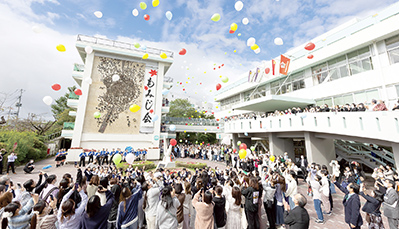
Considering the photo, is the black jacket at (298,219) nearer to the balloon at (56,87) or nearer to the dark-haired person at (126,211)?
the dark-haired person at (126,211)

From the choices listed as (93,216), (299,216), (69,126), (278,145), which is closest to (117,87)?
(69,126)

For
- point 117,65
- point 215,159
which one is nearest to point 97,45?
point 117,65

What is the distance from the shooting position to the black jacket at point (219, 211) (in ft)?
12.8

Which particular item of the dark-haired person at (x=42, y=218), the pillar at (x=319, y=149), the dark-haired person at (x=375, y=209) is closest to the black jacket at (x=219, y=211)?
the dark-haired person at (x=42, y=218)

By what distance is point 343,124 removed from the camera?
989 cm

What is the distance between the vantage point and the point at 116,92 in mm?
19812

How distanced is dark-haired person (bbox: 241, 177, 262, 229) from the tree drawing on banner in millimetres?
18163

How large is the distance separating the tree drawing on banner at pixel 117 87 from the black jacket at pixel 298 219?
765 inches

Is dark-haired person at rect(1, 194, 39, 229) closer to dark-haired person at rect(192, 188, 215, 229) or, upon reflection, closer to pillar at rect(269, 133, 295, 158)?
dark-haired person at rect(192, 188, 215, 229)

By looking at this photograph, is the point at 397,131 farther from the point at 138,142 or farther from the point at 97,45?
the point at 97,45

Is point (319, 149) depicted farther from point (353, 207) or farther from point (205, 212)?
point (205, 212)

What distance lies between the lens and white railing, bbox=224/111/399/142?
25.6ft

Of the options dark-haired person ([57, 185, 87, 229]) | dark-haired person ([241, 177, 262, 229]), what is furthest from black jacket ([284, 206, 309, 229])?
dark-haired person ([57, 185, 87, 229])

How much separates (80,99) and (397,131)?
24.3 m
